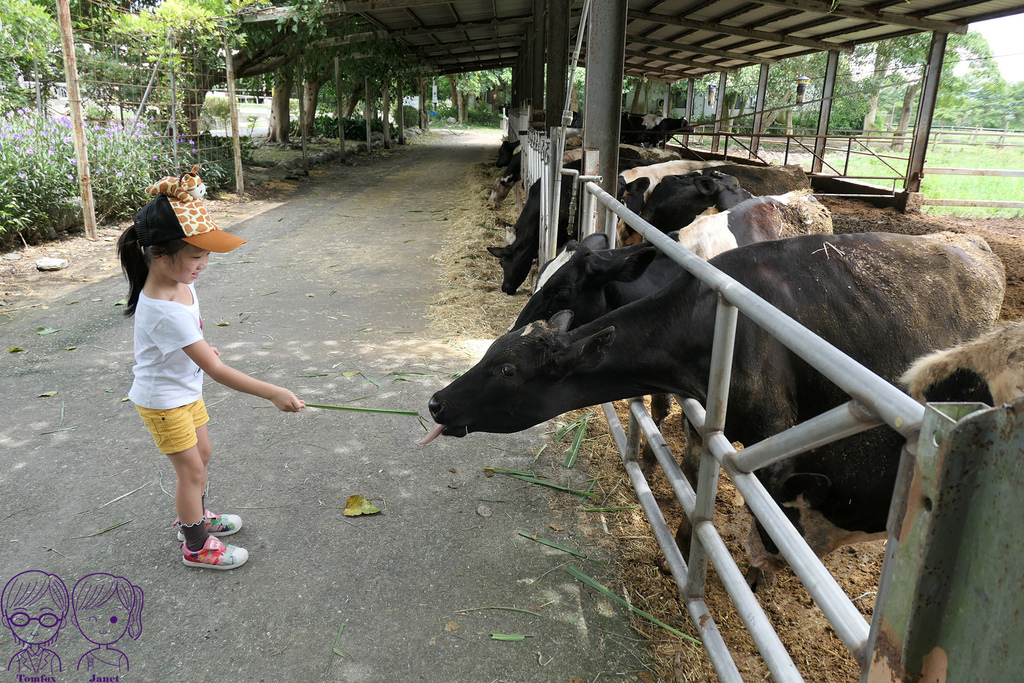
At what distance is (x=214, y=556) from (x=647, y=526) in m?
1.87

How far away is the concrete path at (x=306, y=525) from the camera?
7.44 feet

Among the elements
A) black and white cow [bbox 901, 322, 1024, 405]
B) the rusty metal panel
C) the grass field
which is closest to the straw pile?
black and white cow [bbox 901, 322, 1024, 405]

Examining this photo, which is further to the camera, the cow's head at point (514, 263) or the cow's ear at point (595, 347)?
the cow's head at point (514, 263)

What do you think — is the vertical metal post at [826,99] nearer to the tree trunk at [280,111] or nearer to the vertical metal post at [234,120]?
the vertical metal post at [234,120]

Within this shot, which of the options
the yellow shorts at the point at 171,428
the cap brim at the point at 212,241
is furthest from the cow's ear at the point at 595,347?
the yellow shorts at the point at 171,428

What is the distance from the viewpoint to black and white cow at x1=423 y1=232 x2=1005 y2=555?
96.7 inches

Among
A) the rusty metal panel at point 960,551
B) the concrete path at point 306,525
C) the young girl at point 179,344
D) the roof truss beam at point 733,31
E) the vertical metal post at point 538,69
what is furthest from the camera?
the vertical metal post at point 538,69

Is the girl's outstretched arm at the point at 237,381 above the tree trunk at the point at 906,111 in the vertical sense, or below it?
below

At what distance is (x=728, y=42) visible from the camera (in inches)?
606

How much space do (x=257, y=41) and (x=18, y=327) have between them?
969cm

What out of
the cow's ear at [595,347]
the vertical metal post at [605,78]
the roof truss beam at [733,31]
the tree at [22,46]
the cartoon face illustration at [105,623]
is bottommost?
the cartoon face illustration at [105,623]

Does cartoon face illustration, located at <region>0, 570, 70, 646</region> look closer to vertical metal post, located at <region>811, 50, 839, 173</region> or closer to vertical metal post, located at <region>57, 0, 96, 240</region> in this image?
vertical metal post, located at <region>57, 0, 96, 240</region>

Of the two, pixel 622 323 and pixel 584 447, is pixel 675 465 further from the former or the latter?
pixel 584 447

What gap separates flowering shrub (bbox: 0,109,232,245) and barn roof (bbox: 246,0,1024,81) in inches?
133
